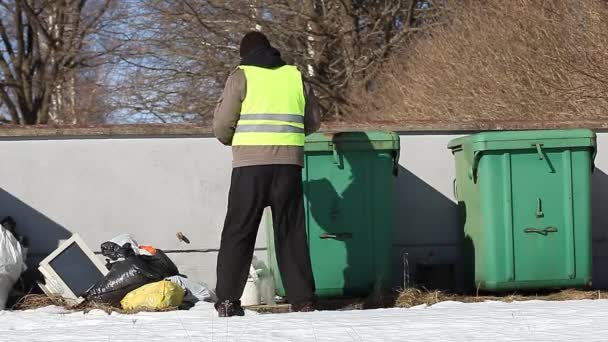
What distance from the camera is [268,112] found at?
6.39m

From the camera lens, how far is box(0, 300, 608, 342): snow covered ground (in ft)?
17.6

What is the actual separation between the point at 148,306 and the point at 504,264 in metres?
2.30

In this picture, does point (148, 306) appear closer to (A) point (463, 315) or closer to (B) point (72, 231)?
Answer: (B) point (72, 231)

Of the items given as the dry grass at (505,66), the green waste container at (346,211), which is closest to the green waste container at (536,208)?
the green waste container at (346,211)

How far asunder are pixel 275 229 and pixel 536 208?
183 cm

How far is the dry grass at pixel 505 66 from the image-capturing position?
11.6 metres

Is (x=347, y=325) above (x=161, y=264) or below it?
below

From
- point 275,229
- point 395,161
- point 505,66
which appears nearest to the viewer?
point 275,229

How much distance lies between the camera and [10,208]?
25.6ft

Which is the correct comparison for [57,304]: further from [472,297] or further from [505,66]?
[505,66]

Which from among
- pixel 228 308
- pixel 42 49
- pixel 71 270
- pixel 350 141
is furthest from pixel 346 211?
pixel 42 49

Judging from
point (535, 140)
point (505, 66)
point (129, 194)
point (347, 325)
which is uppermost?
point (505, 66)

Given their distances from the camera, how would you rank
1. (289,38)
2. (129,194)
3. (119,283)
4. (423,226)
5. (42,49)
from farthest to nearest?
1. (42,49)
2. (289,38)
3. (423,226)
4. (129,194)
5. (119,283)

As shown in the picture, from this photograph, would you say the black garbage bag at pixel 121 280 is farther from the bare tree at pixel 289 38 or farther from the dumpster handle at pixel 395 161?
the bare tree at pixel 289 38
